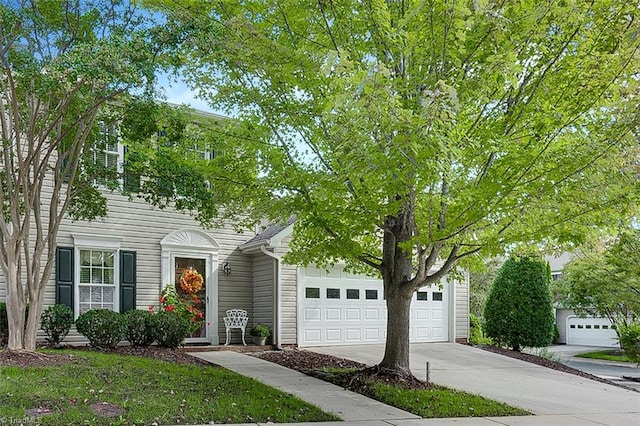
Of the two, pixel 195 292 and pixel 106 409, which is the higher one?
pixel 195 292

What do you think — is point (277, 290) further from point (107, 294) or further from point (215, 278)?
point (107, 294)

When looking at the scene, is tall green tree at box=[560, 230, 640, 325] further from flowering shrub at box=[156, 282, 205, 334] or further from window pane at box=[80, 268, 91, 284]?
window pane at box=[80, 268, 91, 284]

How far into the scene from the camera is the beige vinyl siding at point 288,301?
48.6ft

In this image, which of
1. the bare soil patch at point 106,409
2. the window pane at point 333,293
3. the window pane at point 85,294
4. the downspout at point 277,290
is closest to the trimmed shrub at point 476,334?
the window pane at point 333,293

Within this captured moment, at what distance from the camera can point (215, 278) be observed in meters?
15.1

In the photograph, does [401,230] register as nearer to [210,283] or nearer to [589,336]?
[210,283]

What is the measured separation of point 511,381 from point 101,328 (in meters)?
7.92

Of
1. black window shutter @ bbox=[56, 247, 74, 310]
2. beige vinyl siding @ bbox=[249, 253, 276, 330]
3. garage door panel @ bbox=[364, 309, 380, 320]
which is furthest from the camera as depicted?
garage door panel @ bbox=[364, 309, 380, 320]

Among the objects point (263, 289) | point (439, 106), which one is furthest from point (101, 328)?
point (439, 106)

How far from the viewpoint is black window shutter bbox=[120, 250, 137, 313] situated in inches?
537

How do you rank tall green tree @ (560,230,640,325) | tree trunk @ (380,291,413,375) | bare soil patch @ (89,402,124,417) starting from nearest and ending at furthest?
bare soil patch @ (89,402,124,417) → tree trunk @ (380,291,413,375) → tall green tree @ (560,230,640,325)

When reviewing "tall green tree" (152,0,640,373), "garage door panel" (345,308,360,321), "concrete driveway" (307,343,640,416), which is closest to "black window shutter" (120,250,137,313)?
"concrete driveway" (307,343,640,416)

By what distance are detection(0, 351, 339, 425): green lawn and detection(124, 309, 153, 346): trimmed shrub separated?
2.70 metres

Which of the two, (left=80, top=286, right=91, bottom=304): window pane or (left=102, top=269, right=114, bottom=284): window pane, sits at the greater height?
(left=102, top=269, right=114, bottom=284): window pane
